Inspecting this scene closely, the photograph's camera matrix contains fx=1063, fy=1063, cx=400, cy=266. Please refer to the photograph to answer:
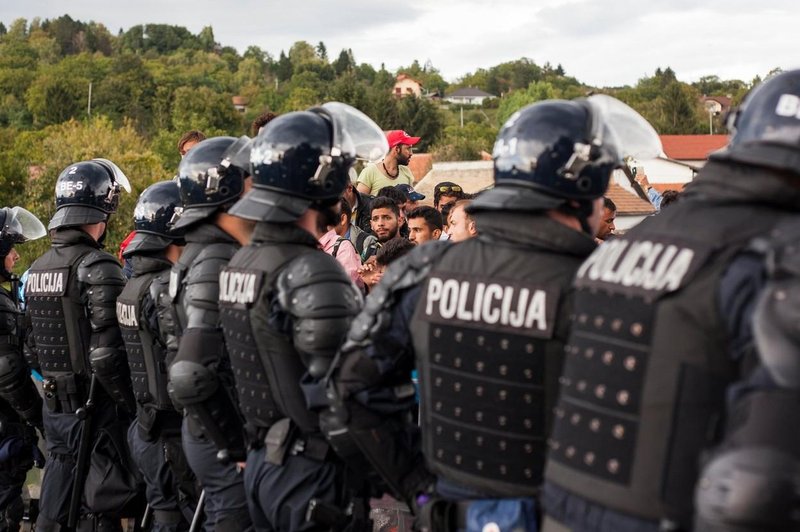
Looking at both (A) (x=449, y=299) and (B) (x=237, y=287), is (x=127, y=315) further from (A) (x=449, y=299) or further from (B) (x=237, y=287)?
Answer: (A) (x=449, y=299)

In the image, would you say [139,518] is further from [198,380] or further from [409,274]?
[409,274]

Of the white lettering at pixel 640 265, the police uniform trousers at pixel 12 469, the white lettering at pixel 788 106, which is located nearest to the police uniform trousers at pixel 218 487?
the white lettering at pixel 640 265

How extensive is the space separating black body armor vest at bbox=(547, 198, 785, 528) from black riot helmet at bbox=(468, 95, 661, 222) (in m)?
0.61

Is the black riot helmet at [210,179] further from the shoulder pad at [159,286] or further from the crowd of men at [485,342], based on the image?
Result: the shoulder pad at [159,286]

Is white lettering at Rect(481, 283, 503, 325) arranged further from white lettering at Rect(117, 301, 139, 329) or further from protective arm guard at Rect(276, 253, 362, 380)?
white lettering at Rect(117, 301, 139, 329)

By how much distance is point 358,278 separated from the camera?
7988mm

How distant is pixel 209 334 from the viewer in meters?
5.39

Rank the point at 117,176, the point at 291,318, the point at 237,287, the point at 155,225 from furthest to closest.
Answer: the point at 117,176 < the point at 155,225 < the point at 237,287 < the point at 291,318

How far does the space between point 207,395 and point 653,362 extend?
298cm

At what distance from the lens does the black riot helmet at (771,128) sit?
2.82 m

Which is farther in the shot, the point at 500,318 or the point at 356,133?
the point at 356,133

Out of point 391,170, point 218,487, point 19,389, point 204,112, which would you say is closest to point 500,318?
point 218,487

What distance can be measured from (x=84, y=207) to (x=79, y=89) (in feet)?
388

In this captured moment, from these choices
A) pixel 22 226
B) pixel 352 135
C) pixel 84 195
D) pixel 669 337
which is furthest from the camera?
pixel 22 226
